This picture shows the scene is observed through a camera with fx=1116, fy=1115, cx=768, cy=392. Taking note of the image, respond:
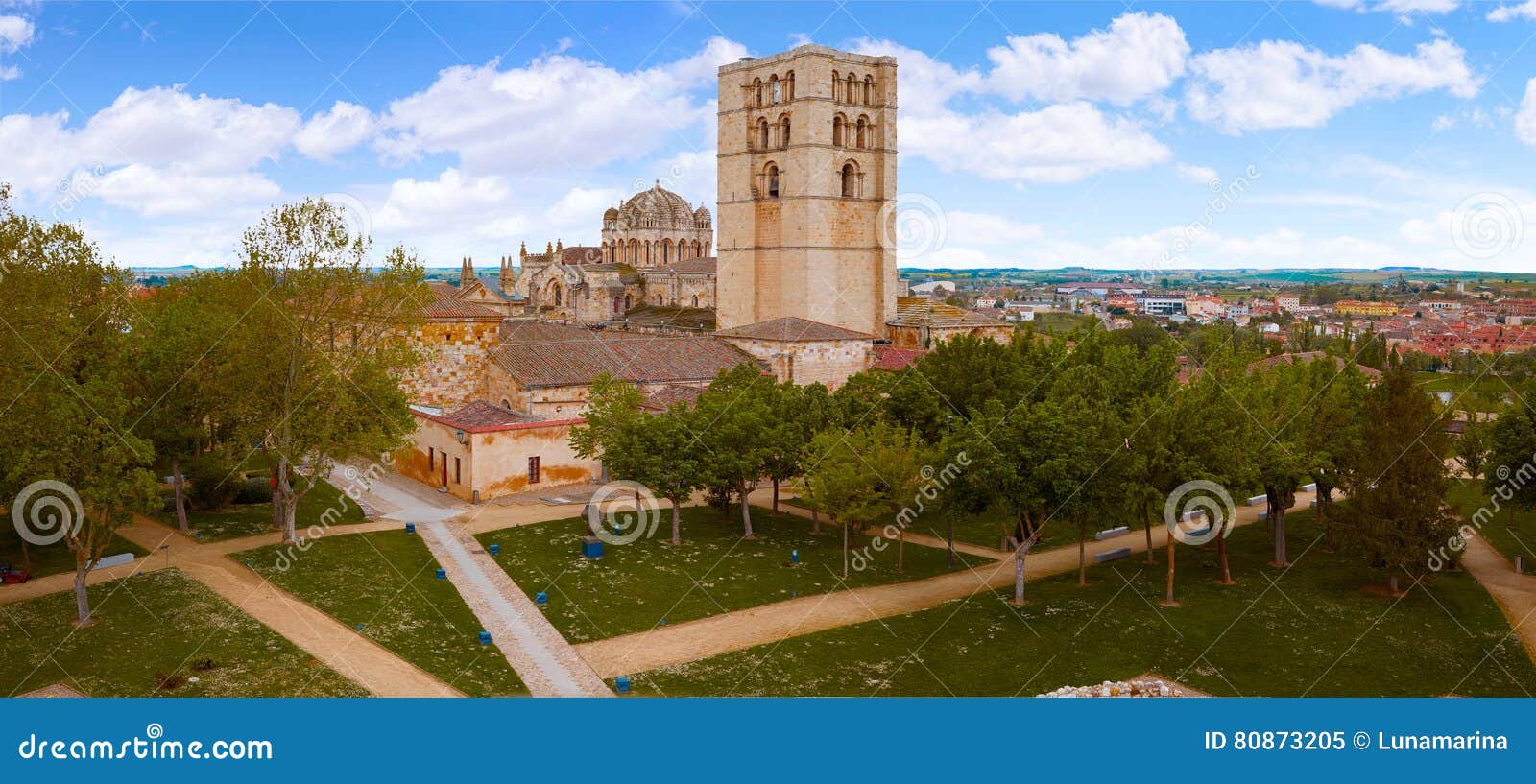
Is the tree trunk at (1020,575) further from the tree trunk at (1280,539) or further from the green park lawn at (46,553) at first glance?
the green park lawn at (46,553)

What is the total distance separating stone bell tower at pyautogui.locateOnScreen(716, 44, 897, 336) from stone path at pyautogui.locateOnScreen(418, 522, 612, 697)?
30577 millimetres

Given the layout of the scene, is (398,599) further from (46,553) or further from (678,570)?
(46,553)

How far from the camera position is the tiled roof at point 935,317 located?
61.8 meters

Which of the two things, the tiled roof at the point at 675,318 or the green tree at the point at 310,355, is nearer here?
the green tree at the point at 310,355

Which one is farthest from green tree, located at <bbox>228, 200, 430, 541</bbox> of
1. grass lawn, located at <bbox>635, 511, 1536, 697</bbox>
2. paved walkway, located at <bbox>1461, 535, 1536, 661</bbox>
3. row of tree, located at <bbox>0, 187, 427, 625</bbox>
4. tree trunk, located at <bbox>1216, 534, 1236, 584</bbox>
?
paved walkway, located at <bbox>1461, 535, 1536, 661</bbox>

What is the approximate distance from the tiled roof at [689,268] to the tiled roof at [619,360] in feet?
153

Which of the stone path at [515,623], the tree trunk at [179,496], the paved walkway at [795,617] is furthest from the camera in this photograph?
the tree trunk at [179,496]

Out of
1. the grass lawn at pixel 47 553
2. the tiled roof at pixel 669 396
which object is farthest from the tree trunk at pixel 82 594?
the tiled roof at pixel 669 396

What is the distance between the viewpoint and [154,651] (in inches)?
944

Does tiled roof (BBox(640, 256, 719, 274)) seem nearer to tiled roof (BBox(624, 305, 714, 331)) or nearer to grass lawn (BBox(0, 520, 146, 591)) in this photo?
tiled roof (BBox(624, 305, 714, 331))

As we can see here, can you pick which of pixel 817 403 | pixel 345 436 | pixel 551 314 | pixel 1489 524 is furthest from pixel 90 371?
pixel 551 314

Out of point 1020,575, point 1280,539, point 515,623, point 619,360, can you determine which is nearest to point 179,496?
point 515,623

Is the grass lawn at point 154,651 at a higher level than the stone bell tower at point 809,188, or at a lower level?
lower

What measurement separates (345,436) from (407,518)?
13.5 feet
